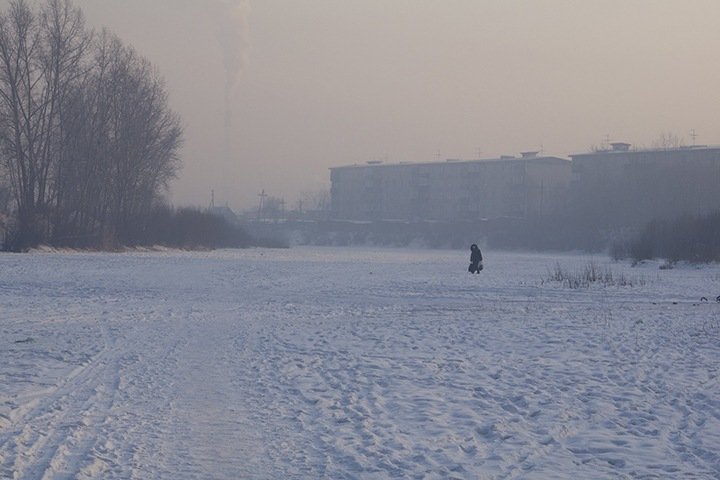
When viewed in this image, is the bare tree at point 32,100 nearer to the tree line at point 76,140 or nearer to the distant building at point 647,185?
the tree line at point 76,140

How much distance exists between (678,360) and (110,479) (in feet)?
29.2

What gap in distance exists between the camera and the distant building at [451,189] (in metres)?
116

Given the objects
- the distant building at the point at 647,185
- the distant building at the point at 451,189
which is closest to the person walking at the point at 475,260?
the distant building at the point at 647,185

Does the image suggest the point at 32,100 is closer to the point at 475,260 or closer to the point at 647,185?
the point at 475,260

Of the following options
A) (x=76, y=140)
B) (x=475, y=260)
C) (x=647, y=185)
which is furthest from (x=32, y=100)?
→ (x=647, y=185)

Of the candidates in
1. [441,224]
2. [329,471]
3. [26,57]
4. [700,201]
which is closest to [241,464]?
[329,471]

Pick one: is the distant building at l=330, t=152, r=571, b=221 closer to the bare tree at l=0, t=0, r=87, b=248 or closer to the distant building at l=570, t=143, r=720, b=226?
the distant building at l=570, t=143, r=720, b=226

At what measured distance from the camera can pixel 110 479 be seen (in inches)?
255

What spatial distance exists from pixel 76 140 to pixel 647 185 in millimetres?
63879

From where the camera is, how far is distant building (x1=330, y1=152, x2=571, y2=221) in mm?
115812

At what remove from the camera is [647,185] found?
9775cm

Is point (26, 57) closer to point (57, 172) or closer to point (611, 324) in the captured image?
point (57, 172)

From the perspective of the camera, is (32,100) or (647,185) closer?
(32,100)

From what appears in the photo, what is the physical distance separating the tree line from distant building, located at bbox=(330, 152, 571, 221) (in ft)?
180
